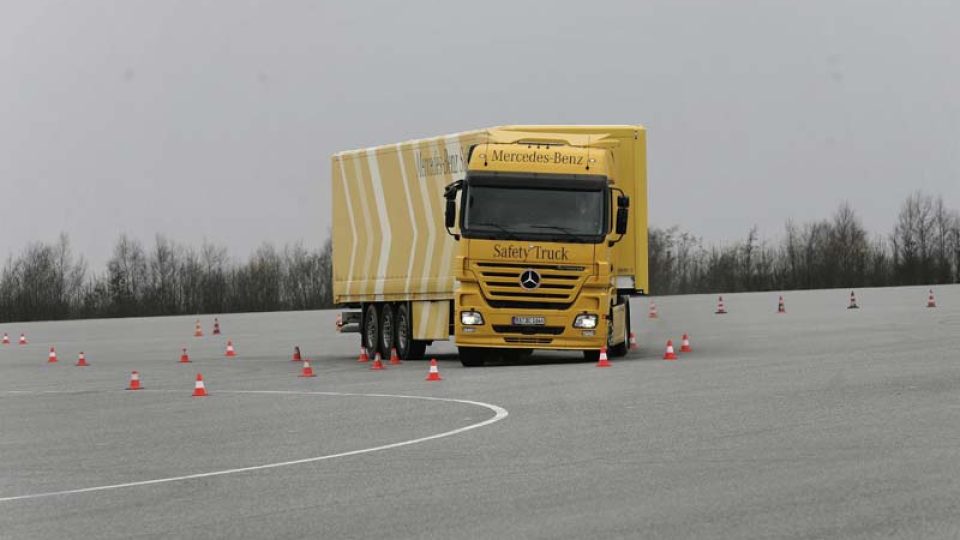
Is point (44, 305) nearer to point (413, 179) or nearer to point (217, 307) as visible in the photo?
point (217, 307)

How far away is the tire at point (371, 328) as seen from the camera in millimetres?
29609

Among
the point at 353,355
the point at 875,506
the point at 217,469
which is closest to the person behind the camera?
the point at 875,506

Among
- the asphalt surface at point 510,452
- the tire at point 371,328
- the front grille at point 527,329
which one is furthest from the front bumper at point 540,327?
the tire at point 371,328

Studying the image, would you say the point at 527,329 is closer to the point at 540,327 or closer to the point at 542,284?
the point at 540,327

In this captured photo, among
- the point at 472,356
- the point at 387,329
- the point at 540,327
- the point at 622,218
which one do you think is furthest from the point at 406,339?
the point at 622,218

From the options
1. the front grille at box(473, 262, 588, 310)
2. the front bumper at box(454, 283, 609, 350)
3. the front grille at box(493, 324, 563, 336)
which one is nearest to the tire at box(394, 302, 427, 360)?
the front bumper at box(454, 283, 609, 350)

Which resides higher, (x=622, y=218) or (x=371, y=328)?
(x=622, y=218)

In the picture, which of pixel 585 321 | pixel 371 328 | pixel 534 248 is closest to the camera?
pixel 534 248

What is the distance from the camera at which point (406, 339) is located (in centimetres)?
2816

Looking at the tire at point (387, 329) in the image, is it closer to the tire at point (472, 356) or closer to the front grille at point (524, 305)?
the tire at point (472, 356)

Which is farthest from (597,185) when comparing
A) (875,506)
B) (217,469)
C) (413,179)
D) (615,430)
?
(875,506)

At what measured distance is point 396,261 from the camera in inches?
1121

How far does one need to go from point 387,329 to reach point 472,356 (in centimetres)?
404

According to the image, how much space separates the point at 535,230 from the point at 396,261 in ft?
15.6
